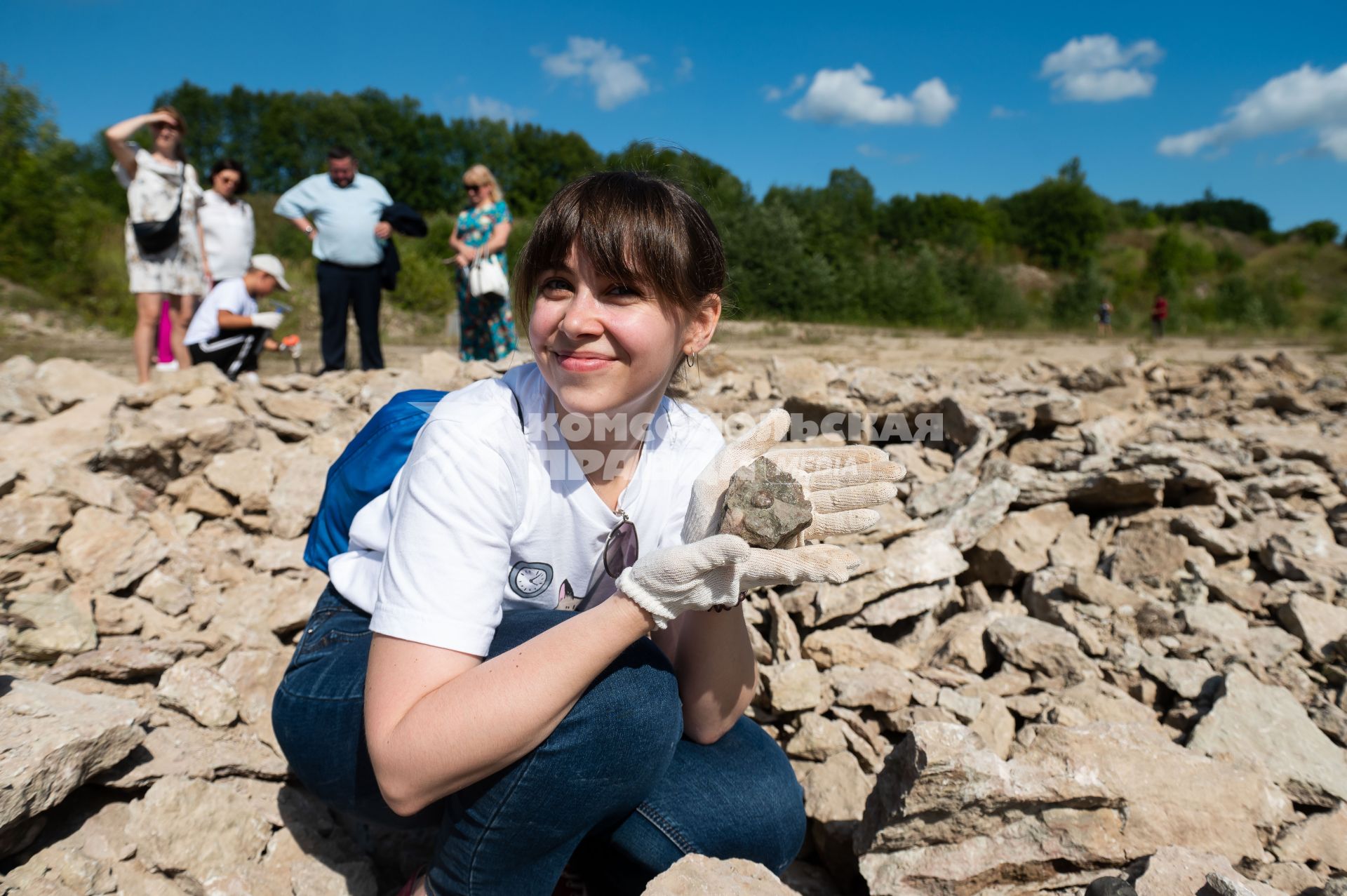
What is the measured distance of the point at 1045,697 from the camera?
6.90 ft

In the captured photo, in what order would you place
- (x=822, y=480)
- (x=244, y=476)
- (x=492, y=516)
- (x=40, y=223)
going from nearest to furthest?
(x=492, y=516)
(x=822, y=480)
(x=244, y=476)
(x=40, y=223)

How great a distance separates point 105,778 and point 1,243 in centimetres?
1452

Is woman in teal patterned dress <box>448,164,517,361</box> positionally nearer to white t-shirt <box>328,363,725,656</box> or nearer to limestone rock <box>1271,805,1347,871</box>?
white t-shirt <box>328,363,725,656</box>

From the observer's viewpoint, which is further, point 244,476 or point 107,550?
point 244,476

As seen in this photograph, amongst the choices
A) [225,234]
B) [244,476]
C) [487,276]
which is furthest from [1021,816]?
[225,234]

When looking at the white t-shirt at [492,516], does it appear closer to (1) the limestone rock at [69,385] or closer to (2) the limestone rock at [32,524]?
(2) the limestone rock at [32,524]

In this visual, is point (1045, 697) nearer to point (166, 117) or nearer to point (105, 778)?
point (105, 778)

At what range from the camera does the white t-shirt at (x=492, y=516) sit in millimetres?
1214

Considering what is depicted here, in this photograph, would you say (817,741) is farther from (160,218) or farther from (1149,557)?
(160,218)

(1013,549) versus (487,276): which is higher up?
(487,276)

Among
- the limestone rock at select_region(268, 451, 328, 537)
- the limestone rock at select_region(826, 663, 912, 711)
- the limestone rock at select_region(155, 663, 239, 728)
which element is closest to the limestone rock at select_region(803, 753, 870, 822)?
the limestone rock at select_region(826, 663, 912, 711)

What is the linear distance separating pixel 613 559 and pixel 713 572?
333mm

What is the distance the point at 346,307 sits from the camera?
16.7ft

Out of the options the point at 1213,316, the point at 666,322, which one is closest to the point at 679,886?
the point at 666,322
